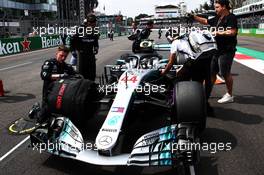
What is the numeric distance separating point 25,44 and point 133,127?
71.7ft

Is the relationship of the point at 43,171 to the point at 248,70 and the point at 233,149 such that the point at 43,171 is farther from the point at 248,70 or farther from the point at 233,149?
the point at 248,70

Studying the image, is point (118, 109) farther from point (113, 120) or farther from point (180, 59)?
point (180, 59)

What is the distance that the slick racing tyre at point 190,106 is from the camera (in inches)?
146

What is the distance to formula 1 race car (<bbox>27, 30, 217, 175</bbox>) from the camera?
308 centimetres

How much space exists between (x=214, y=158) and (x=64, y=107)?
1834 millimetres

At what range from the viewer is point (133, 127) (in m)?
4.80

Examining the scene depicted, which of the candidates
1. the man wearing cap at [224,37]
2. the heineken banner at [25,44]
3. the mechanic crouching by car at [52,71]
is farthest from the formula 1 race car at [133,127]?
the heineken banner at [25,44]

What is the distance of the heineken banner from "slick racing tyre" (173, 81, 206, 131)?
19369mm

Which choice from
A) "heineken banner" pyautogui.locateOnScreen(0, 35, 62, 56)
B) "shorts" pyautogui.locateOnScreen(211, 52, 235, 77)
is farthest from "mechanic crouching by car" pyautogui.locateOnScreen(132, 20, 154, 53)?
"heineken banner" pyautogui.locateOnScreen(0, 35, 62, 56)

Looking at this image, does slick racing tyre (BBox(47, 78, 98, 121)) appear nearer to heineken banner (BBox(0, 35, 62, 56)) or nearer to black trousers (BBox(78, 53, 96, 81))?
black trousers (BBox(78, 53, 96, 81))

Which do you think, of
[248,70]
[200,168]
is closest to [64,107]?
[200,168]

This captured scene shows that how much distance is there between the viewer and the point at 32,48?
26062mm

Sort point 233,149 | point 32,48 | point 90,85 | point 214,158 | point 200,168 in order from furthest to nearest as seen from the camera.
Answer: point 32,48 → point 90,85 → point 233,149 → point 214,158 → point 200,168

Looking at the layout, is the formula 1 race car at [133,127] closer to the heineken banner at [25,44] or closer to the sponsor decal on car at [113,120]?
the sponsor decal on car at [113,120]
